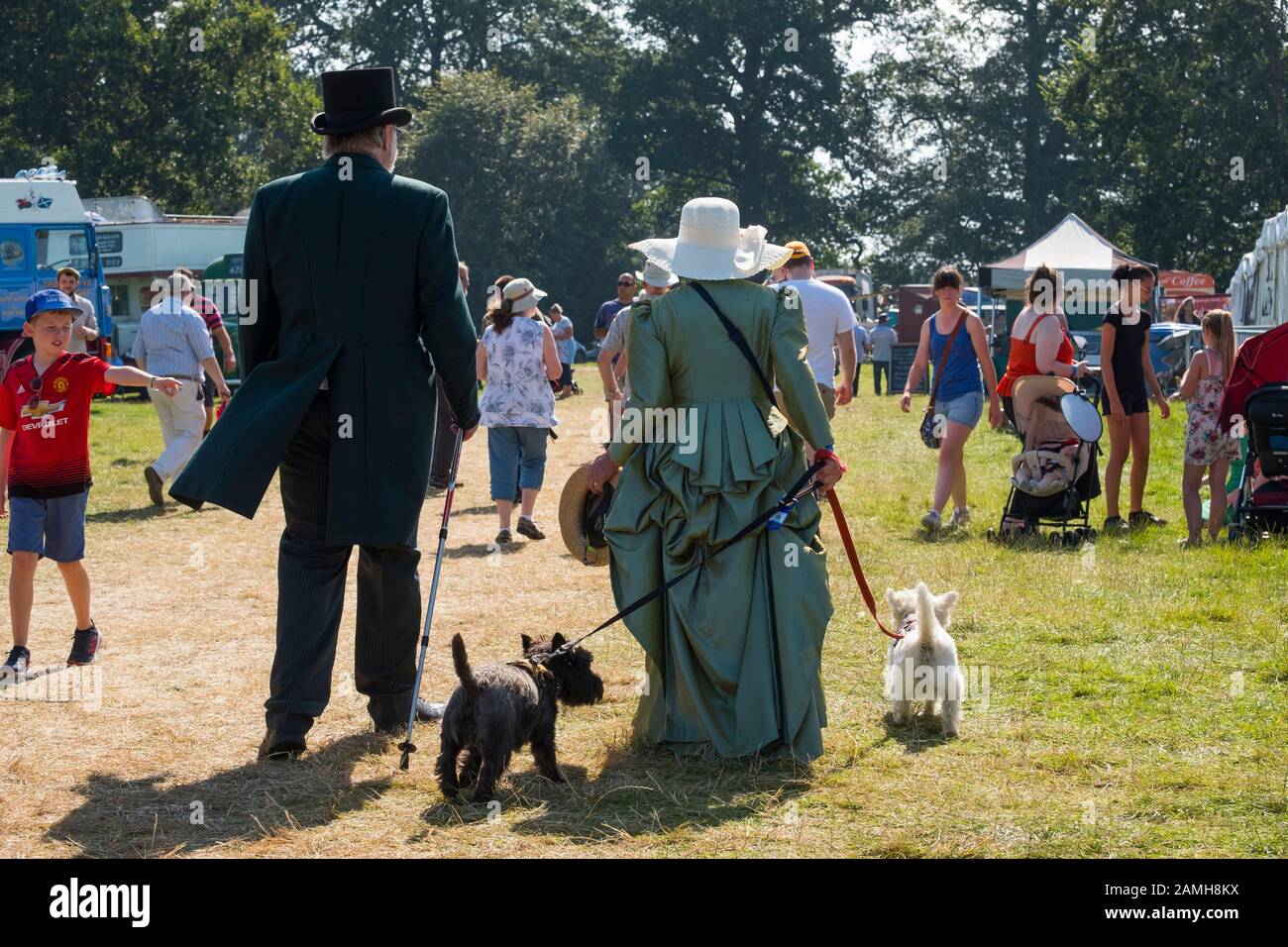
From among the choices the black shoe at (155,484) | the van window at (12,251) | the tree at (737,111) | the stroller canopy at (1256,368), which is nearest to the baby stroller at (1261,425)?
the stroller canopy at (1256,368)

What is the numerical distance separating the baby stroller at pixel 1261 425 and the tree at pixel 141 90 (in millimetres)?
32930

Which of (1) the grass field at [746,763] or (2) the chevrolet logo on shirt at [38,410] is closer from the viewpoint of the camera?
(1) the grass field at [746,763]

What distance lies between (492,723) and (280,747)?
3.55 ft

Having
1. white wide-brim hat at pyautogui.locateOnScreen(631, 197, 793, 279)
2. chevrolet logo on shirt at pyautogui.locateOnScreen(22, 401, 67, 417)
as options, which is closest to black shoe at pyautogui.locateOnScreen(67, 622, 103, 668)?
chevrolet logo on shirt at pyautogui.locateOnScreen(22, 401, 67, 417)

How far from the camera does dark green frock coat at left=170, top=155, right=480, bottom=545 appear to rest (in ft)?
17.9

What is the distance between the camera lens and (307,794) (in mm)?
5133

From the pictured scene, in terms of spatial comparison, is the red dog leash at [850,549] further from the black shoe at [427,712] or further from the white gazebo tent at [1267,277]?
the white gazebo tent at [1267,277]

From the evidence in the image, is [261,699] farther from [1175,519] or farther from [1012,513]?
[1175,519]

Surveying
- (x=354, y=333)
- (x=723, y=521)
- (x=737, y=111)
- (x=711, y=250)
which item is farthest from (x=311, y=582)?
(x=737, y=111)

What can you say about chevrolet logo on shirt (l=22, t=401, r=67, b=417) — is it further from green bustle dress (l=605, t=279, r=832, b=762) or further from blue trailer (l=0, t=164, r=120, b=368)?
blue trailer (l=0, t=164, r=120, b=368)

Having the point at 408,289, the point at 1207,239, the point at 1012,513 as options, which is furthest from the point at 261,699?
the point at 1207,239

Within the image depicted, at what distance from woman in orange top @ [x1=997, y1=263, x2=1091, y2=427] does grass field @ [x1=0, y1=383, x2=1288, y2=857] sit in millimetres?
1489

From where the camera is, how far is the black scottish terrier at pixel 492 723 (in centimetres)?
495
